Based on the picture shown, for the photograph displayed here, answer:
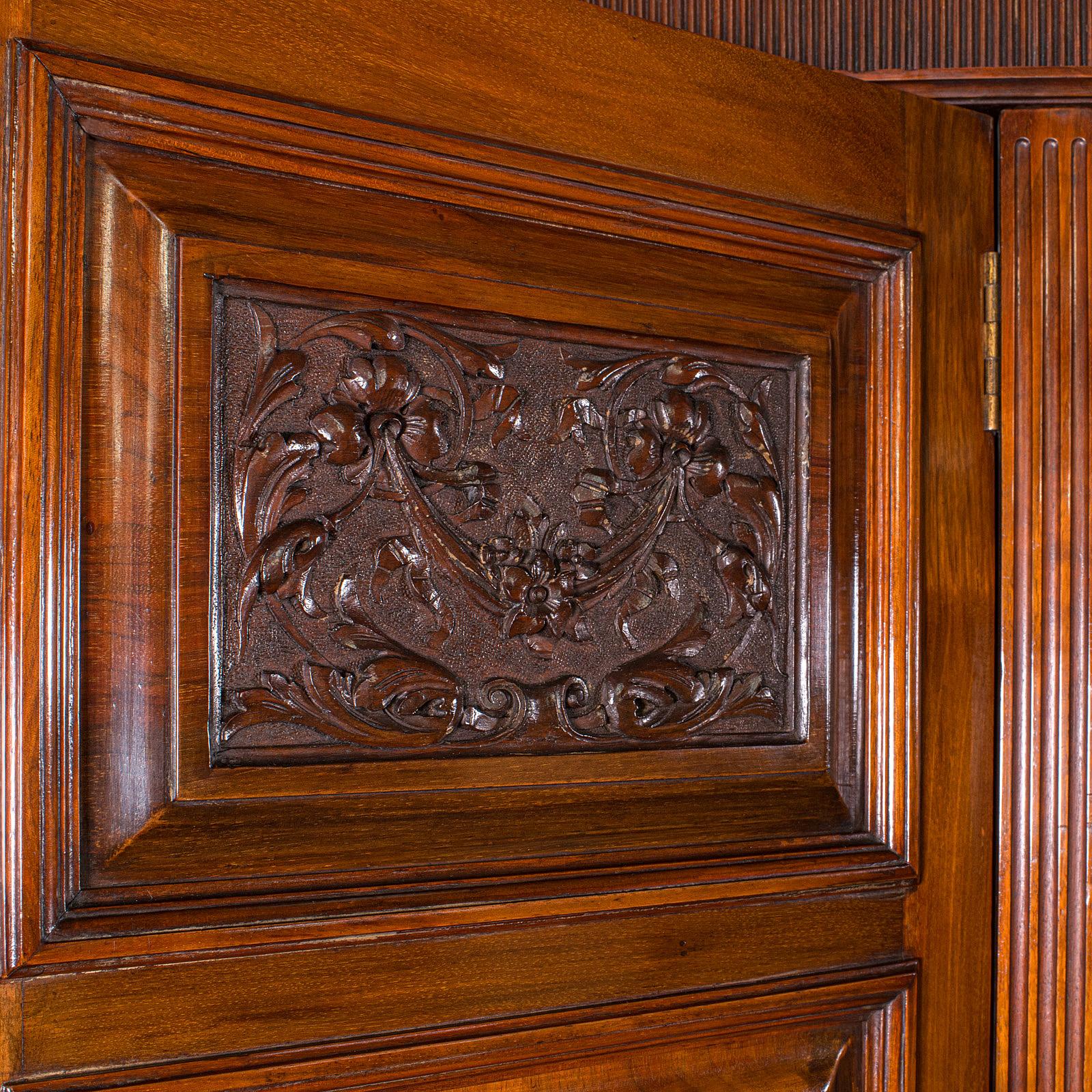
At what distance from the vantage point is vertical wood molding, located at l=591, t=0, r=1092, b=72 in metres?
0.81

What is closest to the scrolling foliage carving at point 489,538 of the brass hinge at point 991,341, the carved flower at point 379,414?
the carved flower at point 379,414

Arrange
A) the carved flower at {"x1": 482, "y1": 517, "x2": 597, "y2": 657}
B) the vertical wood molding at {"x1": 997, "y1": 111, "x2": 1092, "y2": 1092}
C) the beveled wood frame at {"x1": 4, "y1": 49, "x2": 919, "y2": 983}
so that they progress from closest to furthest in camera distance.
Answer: the beveled wood frame at {"x1": 4, "y1": 49, "x2": 919, "y2": 983}, the carved flower at {"x1": 482, "y1": 517, "x2": 597, "y2": 657}, the vertical wood molding at {"x1": 997, "y1": 111, "x2": 1092, "y2": 1092}

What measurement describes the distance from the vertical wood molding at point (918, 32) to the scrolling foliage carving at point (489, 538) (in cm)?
26

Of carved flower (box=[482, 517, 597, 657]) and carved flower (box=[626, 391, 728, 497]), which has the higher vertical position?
carved flower (box=[626, 391, 728, 497])

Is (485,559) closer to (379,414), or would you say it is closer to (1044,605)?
(379,414)

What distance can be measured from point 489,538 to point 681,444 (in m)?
0.15

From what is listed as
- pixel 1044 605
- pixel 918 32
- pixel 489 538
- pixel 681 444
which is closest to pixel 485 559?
pixel 489 538

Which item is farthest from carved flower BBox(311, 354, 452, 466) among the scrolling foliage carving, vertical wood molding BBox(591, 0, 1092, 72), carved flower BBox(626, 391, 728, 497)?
vertical wood molding BBox(591, 0, 1092, 72)

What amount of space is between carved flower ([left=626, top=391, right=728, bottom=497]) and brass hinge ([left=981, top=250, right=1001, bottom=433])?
8.5 inches

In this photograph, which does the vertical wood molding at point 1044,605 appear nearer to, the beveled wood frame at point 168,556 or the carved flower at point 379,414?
the beveled wood frame at point 168,556

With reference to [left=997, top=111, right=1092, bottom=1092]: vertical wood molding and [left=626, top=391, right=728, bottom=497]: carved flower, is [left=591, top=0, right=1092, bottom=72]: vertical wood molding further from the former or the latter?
[left=626, top=391, right=728, bottom=497]: carved flower

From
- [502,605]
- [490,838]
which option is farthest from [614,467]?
[490,838]

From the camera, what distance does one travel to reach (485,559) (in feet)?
2.13

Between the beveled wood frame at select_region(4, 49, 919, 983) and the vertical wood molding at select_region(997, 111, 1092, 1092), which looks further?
the vertical wood molding at select_region(997, 111, 1092, 1092)
